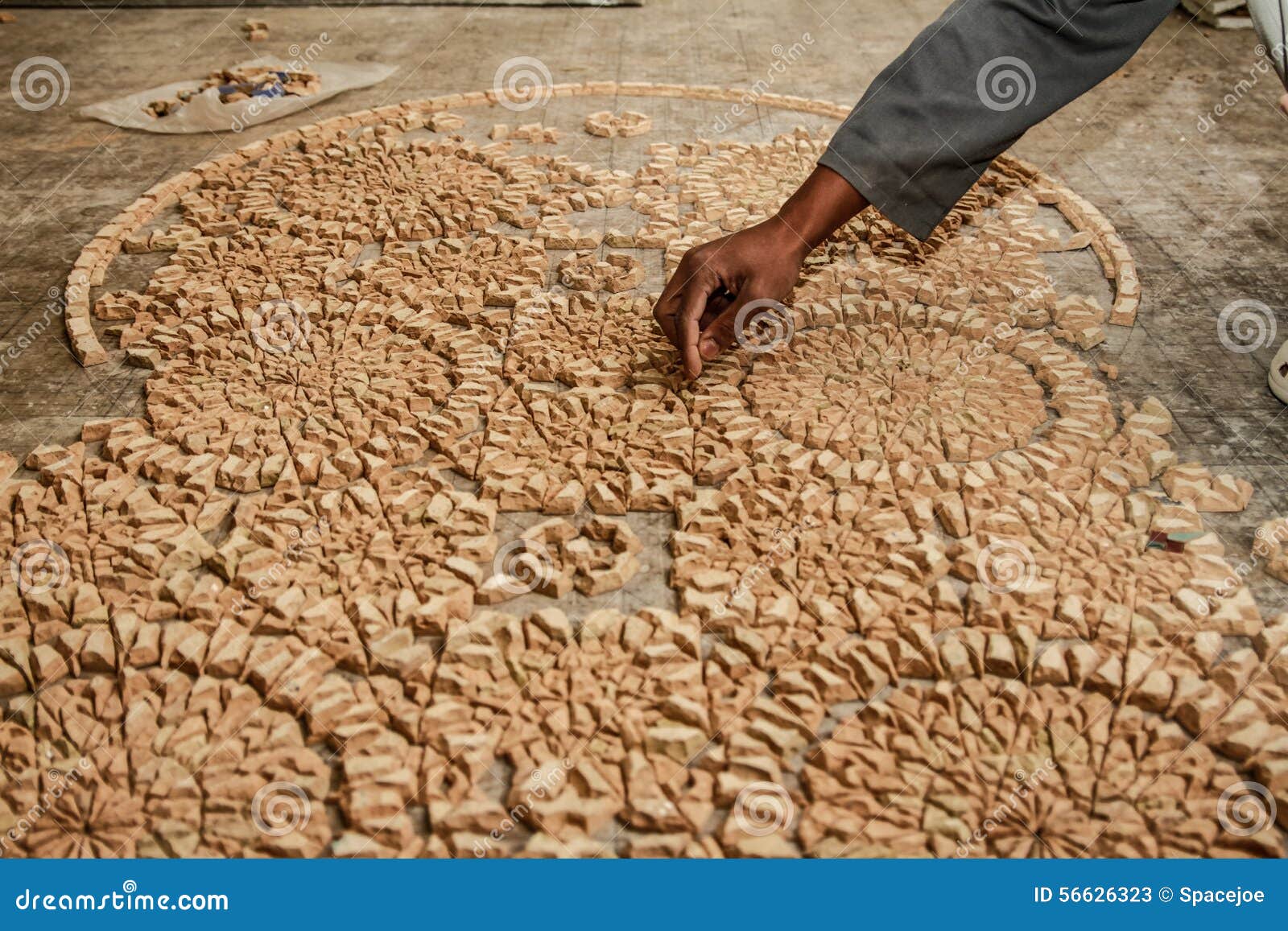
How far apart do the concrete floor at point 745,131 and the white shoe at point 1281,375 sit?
0.07 ft

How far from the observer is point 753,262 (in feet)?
5.48

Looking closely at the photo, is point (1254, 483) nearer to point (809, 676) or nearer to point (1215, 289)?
point (1215, 289)

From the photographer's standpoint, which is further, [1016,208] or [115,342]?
[1016,208]

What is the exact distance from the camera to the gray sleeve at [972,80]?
64.6 inches

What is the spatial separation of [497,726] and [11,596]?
779 millimetres

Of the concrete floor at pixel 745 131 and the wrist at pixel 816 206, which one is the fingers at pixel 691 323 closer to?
the wrist at pixel 816 206

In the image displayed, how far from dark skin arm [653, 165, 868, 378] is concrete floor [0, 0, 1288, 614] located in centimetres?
64

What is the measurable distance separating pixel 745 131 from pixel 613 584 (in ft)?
5.90

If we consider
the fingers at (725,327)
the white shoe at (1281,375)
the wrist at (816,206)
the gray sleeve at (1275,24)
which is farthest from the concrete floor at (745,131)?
the fingers at (725,327)

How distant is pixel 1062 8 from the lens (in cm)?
162

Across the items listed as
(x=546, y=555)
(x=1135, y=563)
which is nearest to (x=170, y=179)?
(x=546, y=555)

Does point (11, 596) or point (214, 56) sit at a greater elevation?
point (214, 56)

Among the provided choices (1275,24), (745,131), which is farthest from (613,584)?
(745,131)

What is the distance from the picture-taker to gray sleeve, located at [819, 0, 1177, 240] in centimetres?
164
